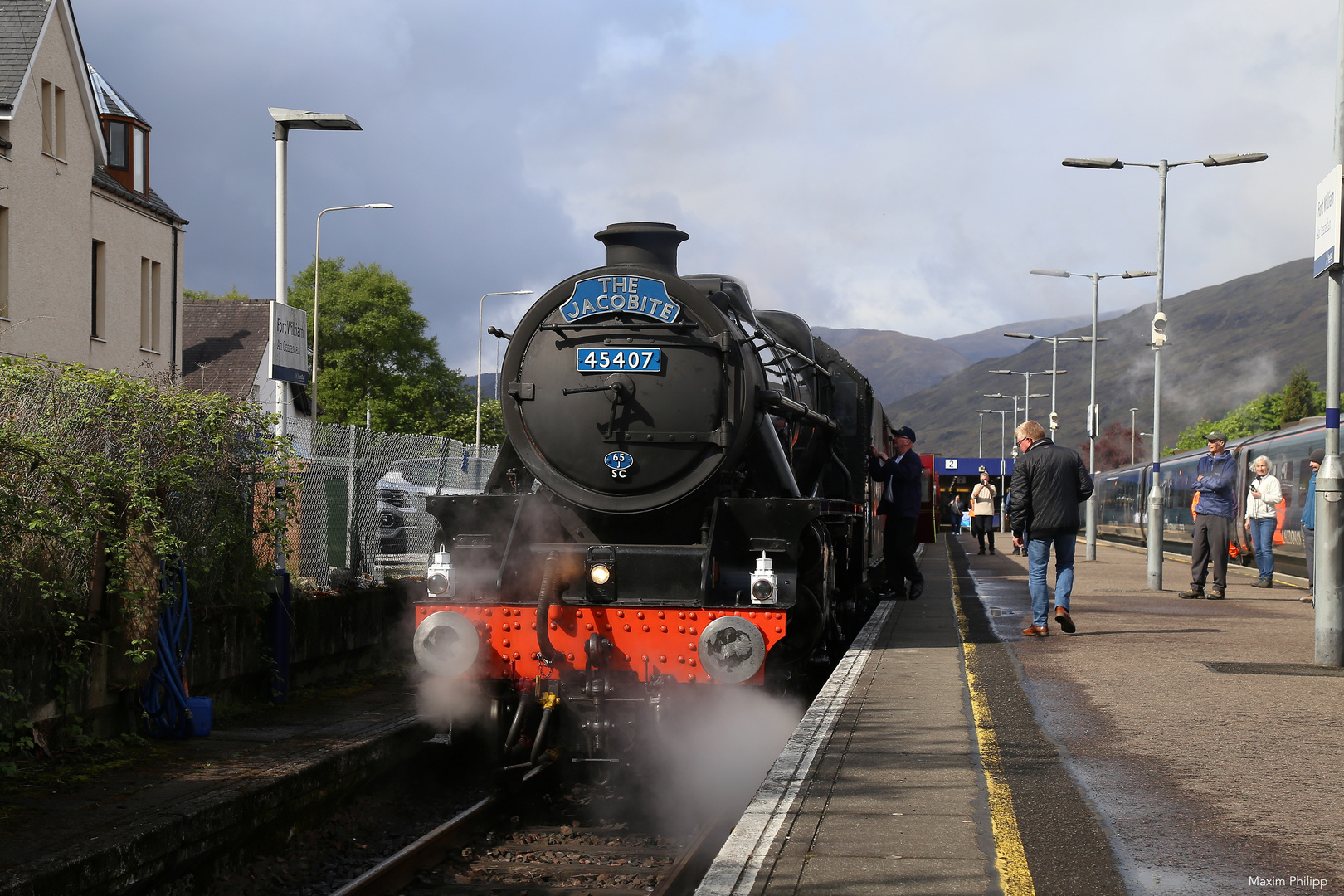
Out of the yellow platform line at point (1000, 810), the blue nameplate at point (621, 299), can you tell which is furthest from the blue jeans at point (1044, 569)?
the blue nameplate at point (621, 299)

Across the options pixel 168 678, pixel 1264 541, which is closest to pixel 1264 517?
pixel 1264 541

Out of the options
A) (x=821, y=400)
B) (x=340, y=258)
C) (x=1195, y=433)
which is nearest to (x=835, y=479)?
(x=821, y=400)

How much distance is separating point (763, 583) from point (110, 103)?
81.4 feet

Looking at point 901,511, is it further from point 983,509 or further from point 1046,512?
point 983,509

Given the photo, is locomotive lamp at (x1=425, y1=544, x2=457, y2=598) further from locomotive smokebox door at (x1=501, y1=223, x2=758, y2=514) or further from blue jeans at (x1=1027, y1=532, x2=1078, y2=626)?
blue jeans at (x1=1027, y1=532, x2=1078, y2=626)

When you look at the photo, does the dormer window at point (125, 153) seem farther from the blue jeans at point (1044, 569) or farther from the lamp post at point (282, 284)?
the blue jeans at point (1044, 569)

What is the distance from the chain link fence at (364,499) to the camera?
9.98m

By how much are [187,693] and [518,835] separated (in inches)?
90.9

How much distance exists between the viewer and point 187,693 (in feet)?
24.3

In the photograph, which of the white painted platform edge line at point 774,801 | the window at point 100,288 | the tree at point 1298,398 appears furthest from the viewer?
the tree at point 1298,398

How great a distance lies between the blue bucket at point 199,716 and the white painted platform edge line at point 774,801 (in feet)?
12.4

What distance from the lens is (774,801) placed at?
15.0 ft

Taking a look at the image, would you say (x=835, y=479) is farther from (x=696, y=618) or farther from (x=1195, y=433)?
(x=1195, y=433)

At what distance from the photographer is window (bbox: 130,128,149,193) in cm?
2556
